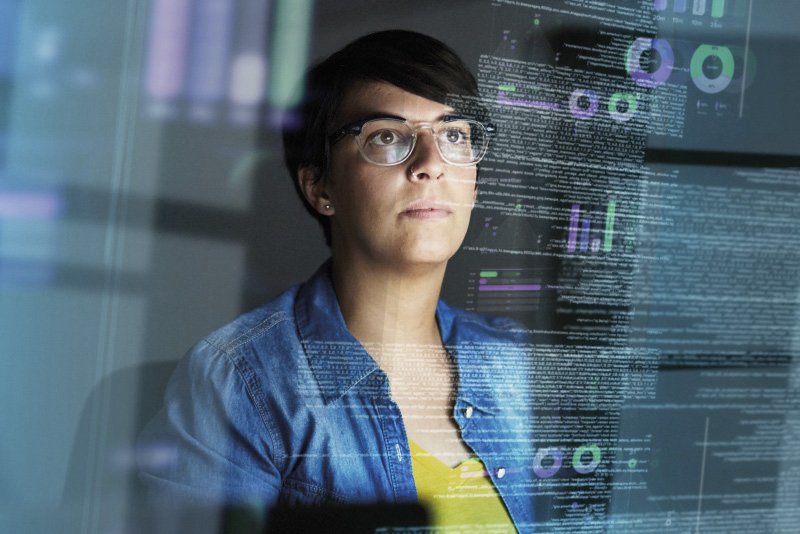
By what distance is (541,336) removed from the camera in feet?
3.18

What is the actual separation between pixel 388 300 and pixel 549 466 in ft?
1.04

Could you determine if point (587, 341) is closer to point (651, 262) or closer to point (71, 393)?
point (651, 262)

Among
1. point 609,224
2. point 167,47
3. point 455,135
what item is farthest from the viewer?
point 609,224

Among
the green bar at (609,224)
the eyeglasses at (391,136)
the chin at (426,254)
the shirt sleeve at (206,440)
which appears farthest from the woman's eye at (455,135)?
the shirt sleeve at (206,440)

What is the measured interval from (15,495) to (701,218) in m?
0.90

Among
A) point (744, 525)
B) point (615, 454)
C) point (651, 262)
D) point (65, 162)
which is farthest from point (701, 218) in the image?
point (65, 162)

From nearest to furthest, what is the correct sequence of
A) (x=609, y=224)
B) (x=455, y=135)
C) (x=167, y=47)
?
1. (x=167, y=47)
2. (x=455, y=135)
3. (x=609, y=224)

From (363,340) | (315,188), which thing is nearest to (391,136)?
(315,188)

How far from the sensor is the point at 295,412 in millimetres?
853

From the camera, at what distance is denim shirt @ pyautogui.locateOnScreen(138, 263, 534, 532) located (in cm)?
82

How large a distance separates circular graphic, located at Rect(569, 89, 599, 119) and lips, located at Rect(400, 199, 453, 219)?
0.70ft

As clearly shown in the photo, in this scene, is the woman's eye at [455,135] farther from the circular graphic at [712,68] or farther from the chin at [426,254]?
the circular graphic at [712,68]

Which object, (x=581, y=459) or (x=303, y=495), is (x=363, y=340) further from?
(x=581, y=459)

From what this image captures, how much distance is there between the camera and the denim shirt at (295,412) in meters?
0.82
